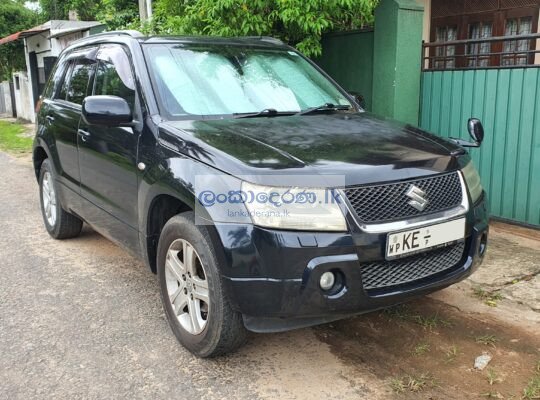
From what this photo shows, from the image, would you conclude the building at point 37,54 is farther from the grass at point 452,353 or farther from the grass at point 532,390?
the grass at point 532,390

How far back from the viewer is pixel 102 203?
13.6ft

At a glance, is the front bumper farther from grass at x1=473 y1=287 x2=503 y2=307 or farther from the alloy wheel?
grass at x1=473 y1=287 x2=503 y2=307

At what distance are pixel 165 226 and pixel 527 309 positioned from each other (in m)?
2.47

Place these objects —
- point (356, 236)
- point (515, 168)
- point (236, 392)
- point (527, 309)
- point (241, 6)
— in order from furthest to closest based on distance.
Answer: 1. point (241, 6)
2. point (515, 168)
3. point (527, 309)
4. point (236, 392)
5. point (356, 236)

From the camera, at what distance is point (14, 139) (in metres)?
14.6

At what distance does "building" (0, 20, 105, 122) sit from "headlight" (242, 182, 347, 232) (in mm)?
13394

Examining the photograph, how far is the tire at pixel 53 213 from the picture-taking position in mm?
5277

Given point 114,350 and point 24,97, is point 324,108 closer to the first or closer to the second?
point 114,350

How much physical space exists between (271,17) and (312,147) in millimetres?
3376

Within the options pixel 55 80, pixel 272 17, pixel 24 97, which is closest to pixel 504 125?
pixel 272 17

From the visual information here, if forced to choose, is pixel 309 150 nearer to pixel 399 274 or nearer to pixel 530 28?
pixel 399 274

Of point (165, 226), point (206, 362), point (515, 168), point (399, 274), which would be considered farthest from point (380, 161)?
point (515, 168)

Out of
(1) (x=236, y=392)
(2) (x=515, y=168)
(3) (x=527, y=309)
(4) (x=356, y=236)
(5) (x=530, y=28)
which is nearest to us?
(4) (x=356, y=236)

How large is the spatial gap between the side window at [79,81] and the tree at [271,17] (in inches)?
65.1
